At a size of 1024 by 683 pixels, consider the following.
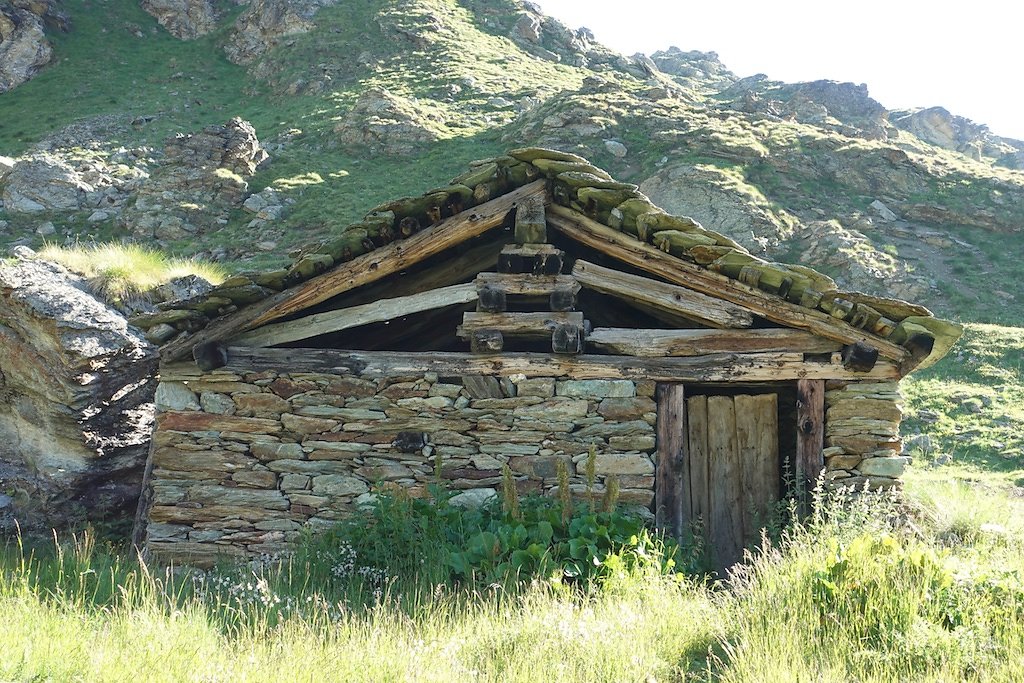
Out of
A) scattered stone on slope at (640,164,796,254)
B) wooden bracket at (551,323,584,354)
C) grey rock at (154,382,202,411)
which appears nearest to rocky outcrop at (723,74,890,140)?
scattered stone on slope at (640,164,796,254)

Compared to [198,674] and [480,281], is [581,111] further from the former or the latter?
[198,674]

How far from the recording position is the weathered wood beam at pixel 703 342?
238 inches

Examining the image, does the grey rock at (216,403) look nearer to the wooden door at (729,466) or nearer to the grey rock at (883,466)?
the wooden door at (729,466)

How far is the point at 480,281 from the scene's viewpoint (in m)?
6.29

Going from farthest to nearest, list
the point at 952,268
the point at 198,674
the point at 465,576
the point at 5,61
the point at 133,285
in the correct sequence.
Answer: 1. the point at 5,61
2. the point at 952,268
3. the point at 133,285
4. the point at 465,576
5. the point at 198,674

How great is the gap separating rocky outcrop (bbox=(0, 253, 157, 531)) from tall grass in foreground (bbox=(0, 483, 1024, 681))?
339 cm

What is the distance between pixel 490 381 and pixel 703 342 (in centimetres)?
168

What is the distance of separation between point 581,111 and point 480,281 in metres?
18.9

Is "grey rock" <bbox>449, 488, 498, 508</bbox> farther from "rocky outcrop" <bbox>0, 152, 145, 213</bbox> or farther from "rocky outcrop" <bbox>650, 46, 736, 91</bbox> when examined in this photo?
"rocky outcrop" <bbox>650, 46, 736, 91</bbox>

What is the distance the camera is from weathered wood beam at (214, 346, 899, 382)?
6.07 meters

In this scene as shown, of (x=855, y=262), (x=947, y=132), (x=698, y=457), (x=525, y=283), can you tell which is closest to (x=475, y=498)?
(x=525, y=283)

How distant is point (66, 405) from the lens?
7949 millimetres

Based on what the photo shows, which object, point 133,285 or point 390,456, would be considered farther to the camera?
point 133,285

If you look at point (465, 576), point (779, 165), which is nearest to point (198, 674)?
point (465, 576)
